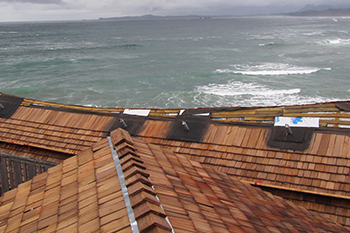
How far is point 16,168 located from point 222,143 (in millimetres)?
9182

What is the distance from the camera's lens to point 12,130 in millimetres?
15766

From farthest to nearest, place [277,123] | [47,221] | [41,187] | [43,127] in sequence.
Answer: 1. [43,127]
2. [277,123]
3. [41,187]
4. [47,221]

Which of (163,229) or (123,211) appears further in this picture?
(123,211)

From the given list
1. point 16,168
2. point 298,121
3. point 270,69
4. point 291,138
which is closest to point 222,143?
point 291,138

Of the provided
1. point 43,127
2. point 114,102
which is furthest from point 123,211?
point 114,102

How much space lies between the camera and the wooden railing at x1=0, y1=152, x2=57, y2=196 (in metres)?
13.4

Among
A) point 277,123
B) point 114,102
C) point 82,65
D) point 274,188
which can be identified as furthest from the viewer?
point 82,65

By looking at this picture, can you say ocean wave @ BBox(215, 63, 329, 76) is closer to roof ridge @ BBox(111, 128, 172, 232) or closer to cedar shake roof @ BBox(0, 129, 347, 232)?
cedar shake roof @ BBox(0, 129, 347, 232)

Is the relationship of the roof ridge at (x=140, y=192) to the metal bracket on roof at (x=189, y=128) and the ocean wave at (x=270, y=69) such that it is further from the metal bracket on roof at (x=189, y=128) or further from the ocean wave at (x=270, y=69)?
the ocean wave at (x=270, y=69)

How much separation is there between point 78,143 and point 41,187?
864 centimetres

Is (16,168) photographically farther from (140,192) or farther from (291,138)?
(291,138)

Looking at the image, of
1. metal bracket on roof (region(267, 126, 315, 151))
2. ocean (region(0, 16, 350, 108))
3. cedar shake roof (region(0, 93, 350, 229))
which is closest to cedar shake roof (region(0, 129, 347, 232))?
cedar shake roof (region(0, 93, 350, 229))

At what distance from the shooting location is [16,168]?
13.7 meters

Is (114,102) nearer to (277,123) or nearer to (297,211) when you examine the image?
(277,123)
